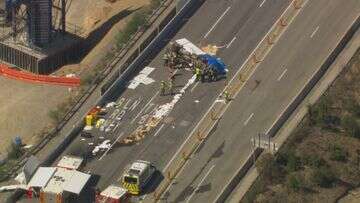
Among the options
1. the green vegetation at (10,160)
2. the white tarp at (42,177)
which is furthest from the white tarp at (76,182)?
the green vegetation at (10,160)

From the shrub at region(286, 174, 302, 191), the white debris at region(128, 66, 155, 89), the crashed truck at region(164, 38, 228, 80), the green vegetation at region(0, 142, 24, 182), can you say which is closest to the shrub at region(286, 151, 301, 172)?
the shrub at region(286, 174, 302, 191)

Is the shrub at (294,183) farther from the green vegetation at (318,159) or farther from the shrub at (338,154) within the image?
the shrub at (338,154)

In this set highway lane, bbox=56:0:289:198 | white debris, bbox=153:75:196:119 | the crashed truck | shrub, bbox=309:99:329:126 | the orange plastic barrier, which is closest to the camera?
shrub, bbox=309:99:329:126

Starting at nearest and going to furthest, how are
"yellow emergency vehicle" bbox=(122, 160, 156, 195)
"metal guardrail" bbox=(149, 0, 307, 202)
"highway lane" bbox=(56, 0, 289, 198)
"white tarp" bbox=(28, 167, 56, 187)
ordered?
1. "yellow emergency vehicle" bbox=(122, 160, 156, 195)
2. "white tarp" bbox=(28, 167, 56, 187)
3. "metal guardrail" bbox=(149, 0, 307, 202)
4. "highway lane" bbox=(56, 0, 289, 198)

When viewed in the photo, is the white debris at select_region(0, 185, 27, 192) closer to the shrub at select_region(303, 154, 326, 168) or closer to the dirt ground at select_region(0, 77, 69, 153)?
the dirt ground at select_region(0, 77, 69, 153)

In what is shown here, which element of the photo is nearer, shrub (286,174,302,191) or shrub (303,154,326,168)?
shrub (286,174,302,191)

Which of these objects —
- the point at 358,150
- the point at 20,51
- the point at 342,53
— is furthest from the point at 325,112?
A: the point at 20,51

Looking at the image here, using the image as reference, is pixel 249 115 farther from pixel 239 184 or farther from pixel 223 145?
pixel 239 184
